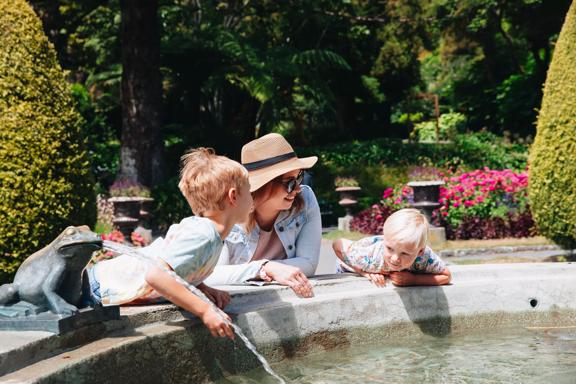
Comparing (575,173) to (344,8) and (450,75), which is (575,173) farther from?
(450,75)

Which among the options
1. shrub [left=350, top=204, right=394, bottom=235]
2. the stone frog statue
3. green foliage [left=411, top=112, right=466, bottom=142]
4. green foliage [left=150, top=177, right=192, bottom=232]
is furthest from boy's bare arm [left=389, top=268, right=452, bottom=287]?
green foliage [left=411, top=112, right=466, bottom=142]

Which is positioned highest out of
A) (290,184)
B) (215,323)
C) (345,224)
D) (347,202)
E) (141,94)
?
(141,94)

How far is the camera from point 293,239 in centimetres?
416

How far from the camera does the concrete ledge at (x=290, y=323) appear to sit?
8.82 feet

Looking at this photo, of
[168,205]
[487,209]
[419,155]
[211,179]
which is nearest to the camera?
[211,179]

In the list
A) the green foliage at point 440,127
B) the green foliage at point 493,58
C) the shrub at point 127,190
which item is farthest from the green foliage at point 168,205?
the green foliage at point 440,127

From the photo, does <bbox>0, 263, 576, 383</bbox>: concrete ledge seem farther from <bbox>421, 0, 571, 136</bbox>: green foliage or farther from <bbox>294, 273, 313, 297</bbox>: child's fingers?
<bbox>421, 0, 571, 136</bbox>: green foliage

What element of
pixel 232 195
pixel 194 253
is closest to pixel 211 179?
pixel 232 195

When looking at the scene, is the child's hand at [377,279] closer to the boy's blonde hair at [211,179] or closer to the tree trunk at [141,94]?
the boy's blonde hair at [211,179]

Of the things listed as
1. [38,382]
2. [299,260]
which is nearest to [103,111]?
[299,260]

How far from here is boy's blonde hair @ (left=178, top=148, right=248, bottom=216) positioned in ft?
10.6

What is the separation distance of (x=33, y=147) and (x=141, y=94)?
9464 mm

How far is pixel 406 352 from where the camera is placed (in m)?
3.75

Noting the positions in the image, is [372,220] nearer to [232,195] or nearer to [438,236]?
[438,236]
